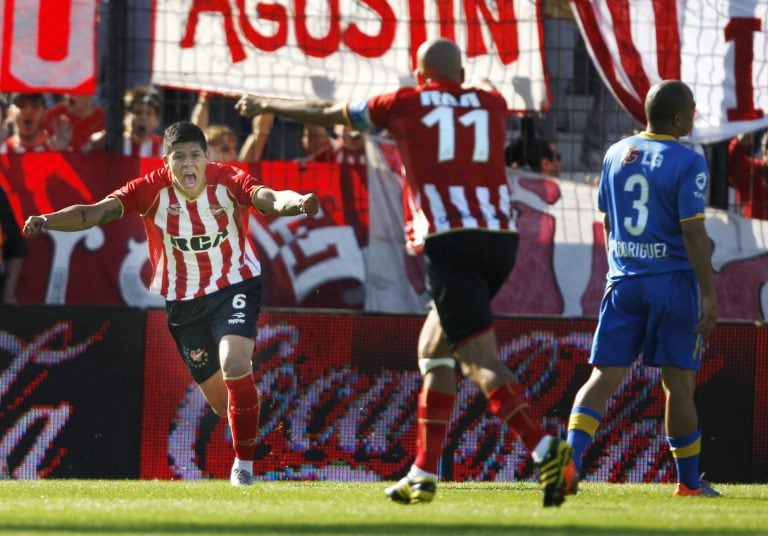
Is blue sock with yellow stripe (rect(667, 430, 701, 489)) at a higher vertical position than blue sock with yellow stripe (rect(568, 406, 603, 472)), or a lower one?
lower

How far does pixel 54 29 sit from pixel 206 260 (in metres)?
3.02

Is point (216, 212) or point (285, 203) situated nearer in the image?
point (285, 203)

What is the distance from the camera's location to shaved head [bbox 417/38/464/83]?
271 inches

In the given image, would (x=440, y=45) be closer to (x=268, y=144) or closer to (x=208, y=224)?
(x=208, y=224)

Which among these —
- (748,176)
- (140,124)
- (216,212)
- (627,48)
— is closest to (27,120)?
(140,124)

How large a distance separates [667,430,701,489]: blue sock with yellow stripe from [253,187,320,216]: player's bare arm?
2026 mm

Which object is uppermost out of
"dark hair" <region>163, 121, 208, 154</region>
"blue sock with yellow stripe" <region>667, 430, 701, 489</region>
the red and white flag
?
the red and white flag

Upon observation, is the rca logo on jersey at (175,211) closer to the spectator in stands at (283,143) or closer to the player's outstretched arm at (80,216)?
the player's outstretched arm at (80,216)

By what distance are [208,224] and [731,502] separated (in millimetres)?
3022

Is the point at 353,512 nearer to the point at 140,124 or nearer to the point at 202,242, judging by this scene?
the point at 202,242

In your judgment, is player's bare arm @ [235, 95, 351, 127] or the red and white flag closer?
player's bare arm @ [235, 95, 351, 127]

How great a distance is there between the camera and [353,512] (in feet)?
21.2

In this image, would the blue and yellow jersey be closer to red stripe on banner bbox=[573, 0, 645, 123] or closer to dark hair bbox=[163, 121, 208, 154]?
dark hair bbox=[163, 121, 208, 154]

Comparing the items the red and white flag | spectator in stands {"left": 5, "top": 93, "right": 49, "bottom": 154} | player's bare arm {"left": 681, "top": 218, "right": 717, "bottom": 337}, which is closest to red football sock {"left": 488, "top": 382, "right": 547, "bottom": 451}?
player's bare arm {"left": 681, "top": 218, "right": 717, "bottom": 337}
